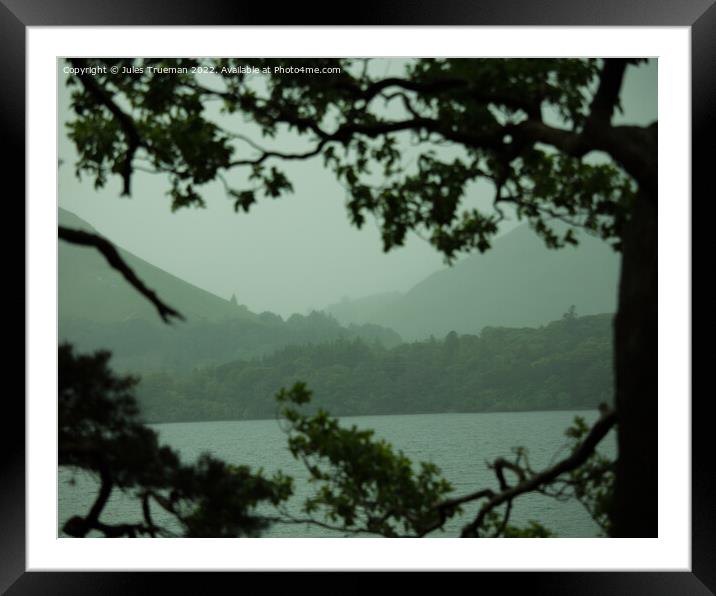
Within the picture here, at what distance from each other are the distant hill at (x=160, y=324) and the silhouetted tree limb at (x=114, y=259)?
33 millimetres

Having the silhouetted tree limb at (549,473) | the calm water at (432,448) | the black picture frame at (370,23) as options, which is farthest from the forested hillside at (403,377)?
the black picture frame at (370,23)

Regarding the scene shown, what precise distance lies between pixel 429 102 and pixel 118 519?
7.94ft

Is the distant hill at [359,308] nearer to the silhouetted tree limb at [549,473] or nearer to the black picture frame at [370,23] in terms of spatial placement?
the silhouetted tree limb at [549,473]

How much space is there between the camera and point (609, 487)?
378cm

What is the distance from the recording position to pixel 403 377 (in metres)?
4.21

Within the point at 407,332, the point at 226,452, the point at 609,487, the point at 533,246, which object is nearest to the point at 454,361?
the point at 407,332

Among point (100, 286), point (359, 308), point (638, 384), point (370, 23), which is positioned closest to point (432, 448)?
point (359, 308)

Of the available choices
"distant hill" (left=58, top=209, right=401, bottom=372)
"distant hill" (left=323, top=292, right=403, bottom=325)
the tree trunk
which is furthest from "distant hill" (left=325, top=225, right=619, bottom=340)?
the tree trunk

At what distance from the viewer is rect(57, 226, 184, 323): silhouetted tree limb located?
3721 millimetres

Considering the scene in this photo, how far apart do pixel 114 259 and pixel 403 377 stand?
1.54m

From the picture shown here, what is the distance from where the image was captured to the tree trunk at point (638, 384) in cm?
350

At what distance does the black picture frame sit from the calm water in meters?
0.26

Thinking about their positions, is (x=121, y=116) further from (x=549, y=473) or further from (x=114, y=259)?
(x=549, y=473)

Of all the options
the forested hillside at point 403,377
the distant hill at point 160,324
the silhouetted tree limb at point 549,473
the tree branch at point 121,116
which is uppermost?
the tree branch at point 121,116
